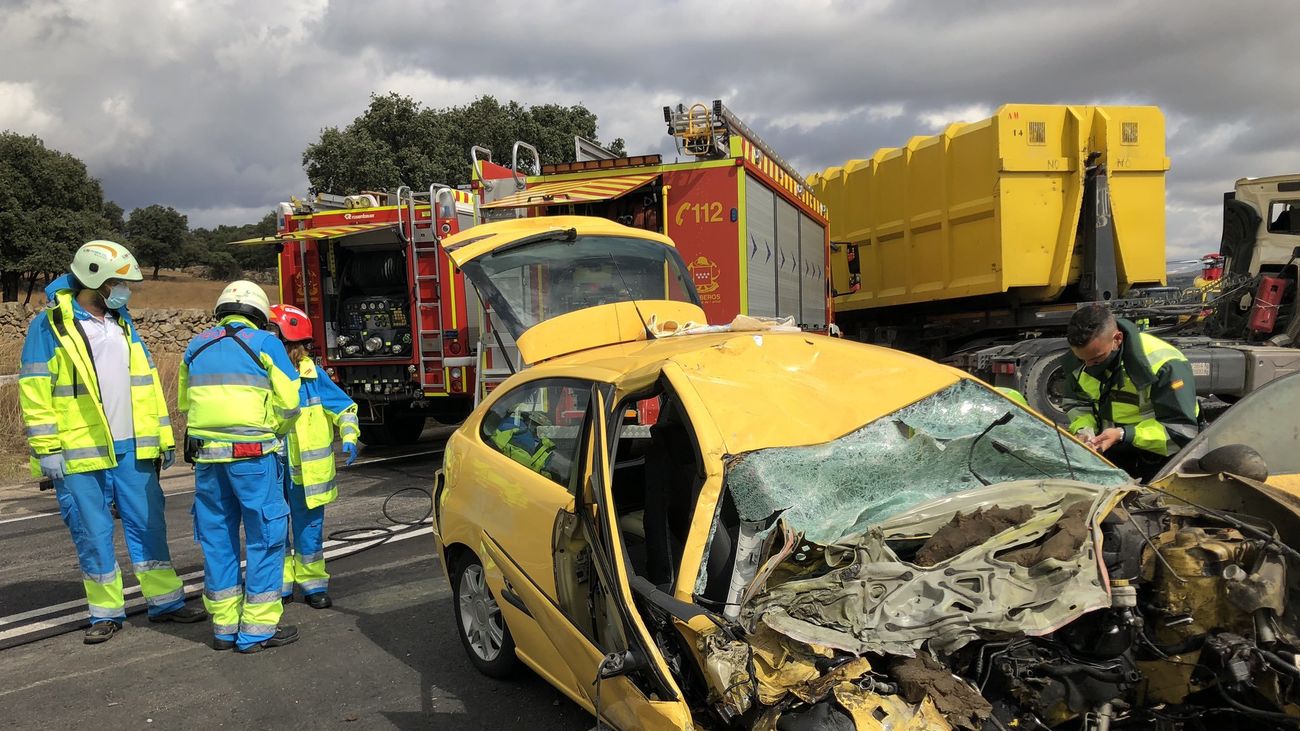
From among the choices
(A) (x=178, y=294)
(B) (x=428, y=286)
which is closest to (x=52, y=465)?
(B) (x=428, y=286)

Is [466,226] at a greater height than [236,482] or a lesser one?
greater

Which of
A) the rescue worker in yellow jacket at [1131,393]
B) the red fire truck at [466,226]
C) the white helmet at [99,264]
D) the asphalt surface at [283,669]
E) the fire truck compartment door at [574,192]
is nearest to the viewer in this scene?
the asphalt surface at [283,669]

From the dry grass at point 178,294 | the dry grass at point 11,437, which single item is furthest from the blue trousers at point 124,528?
the dry grass at point 178,294

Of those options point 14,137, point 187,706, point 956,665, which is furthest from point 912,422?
point 14,137

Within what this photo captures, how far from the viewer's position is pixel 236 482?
13.5 ft

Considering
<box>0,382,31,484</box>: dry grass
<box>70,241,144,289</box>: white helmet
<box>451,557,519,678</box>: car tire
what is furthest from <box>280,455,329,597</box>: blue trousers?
<box>0,382,31,484</box>: dry grass

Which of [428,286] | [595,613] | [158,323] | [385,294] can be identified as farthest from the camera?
[158,323]

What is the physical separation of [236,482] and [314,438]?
2.12 feet

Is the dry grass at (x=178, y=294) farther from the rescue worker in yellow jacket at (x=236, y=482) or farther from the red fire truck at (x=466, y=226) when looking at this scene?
the rescue worker in yellow jacket at (x=236, y=482)

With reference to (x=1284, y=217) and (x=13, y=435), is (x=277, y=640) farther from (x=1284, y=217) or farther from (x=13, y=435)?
(x=1284, y=217)

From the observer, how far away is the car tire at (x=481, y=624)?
3.56 metres

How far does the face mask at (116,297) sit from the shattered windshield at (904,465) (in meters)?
3.97

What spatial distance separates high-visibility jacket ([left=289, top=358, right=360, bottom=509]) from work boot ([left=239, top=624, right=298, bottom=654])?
0.68 m

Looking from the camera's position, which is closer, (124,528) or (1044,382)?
(124,528)
